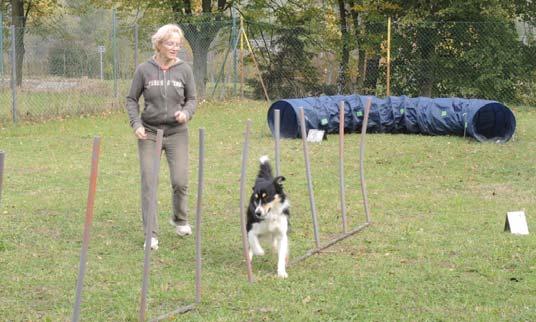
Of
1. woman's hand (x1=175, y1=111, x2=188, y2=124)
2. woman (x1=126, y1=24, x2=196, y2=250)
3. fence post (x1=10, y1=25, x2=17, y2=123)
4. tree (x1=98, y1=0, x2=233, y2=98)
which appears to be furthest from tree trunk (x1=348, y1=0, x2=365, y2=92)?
woman's hand (x1=175, y1=111, x2=188, y2=124)

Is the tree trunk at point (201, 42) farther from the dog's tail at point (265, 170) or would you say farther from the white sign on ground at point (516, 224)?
the dog's tail at point (265, 170)

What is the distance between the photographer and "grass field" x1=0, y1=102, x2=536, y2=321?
539 centimetres

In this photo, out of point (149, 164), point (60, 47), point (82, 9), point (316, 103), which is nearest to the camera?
point (149, 164)

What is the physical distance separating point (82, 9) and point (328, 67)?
1089 cm

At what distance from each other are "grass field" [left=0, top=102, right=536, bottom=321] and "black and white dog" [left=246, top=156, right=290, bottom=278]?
0.20 meters

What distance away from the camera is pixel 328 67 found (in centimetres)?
2444

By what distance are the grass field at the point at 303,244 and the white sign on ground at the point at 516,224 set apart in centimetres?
13

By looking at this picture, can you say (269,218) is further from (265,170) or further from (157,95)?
(157,95)

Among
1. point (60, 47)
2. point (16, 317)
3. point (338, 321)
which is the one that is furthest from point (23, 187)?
point (60, 47)

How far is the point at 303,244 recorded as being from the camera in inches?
287

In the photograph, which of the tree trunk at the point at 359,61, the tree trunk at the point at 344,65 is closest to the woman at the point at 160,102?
the tree trunk at the point at 359,61

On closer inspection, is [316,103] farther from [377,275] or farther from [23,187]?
[377,275]

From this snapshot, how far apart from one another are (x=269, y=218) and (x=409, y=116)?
9923 mm

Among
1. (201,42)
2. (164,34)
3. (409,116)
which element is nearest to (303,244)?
(164,34)
